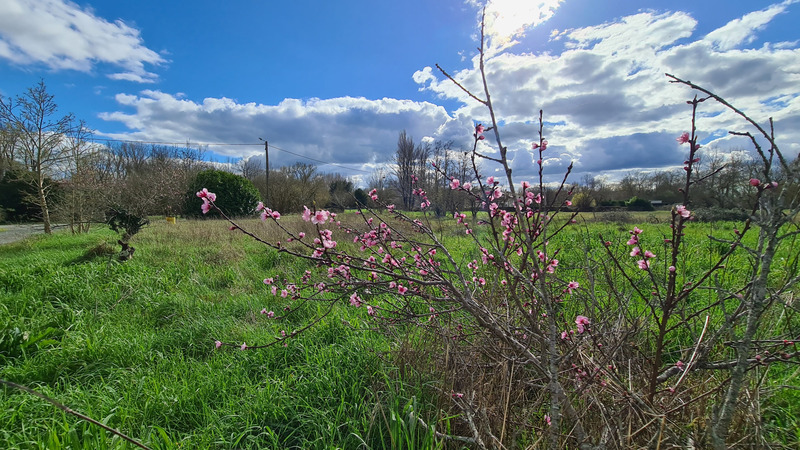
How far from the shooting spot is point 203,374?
2633mm

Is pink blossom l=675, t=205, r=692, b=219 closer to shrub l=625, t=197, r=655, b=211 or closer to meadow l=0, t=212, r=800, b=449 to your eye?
meadow l=0, t=212, r=800, b=449

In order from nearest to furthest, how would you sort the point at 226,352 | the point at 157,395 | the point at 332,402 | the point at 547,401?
the point at 547,401 < the point at 332,402 < the point at 157,395 < the point at 226,352

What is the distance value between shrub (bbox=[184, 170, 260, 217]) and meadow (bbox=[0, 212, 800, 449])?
1235 cm

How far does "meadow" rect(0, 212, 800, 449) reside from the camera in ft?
6.21

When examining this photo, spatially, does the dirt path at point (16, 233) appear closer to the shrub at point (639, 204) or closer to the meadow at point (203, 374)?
the meadow at point (203, 374)

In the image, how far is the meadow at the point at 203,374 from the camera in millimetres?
1893

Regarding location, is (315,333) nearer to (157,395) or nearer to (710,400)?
(157,395)

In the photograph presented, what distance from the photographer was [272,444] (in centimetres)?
192

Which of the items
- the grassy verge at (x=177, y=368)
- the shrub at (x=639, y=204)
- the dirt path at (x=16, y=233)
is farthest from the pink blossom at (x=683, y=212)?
the shrub at (x=639, y=204)

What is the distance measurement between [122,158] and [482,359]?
43.0 meters

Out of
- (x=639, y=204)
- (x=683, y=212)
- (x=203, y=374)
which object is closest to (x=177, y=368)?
(x=203, y=374)

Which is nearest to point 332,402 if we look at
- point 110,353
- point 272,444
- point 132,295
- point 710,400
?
point 272,444

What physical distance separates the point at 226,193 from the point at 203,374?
53.4 ft

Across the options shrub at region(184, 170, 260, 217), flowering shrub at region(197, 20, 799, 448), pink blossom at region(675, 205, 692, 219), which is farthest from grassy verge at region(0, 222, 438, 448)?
shrub at region(184, 170, 260, 217)
